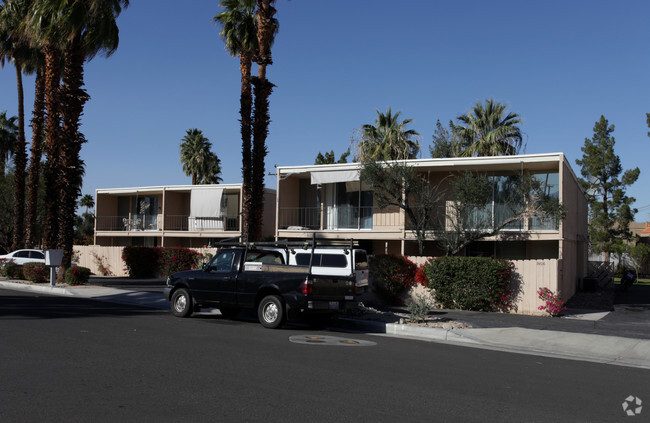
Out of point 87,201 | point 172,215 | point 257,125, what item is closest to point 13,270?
point 172,215

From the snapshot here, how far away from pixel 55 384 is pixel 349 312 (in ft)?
29.1

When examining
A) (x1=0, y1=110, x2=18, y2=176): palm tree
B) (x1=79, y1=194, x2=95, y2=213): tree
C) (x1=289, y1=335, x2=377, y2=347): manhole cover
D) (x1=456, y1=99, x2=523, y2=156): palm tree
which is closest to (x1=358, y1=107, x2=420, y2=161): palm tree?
(x1=456, y1=99, x2=523, y2=156): palm tree

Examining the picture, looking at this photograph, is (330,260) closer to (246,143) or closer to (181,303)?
(181,303)

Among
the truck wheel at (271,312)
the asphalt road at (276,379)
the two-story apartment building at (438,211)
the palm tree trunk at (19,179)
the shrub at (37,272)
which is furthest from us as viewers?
the palm tree trunk at (19,179)

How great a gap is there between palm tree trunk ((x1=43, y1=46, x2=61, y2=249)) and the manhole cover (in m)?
15.7

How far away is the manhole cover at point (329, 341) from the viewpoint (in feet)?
35.5

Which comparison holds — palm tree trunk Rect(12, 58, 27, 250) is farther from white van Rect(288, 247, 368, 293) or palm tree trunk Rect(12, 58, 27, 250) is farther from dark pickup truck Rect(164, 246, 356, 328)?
white van Rect(288, 247, 368, 293)

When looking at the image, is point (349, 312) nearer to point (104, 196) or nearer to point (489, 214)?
point (489, 214)

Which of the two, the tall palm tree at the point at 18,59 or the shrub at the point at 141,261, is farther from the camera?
the shrub at the point at 141,261

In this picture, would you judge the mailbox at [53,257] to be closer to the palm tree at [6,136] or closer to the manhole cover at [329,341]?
the manhole cover at [329,341]

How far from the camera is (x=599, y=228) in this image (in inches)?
1767

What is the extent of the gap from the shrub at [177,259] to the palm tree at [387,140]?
11.2 meters

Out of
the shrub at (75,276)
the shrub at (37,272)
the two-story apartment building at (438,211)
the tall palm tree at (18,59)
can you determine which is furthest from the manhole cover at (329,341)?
the tall palm tree at (18,59)

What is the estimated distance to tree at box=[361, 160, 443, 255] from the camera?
67.2ft
